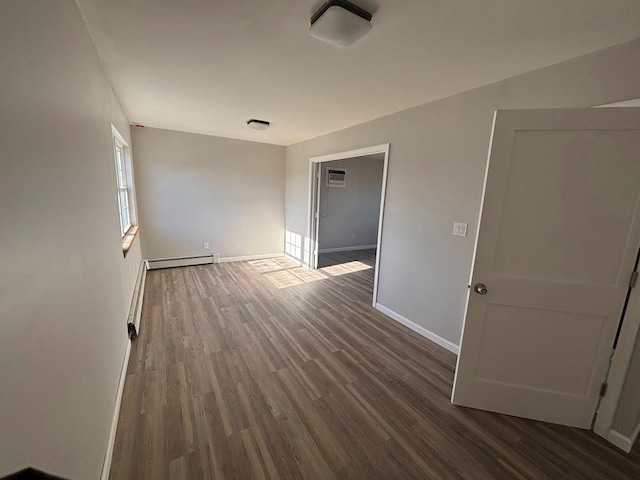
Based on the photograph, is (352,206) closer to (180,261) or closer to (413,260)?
(413,260)

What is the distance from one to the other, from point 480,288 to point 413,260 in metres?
1.15

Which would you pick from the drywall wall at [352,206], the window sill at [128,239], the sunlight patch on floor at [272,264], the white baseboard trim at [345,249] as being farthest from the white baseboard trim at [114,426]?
the white baseboard trim at [345,249]

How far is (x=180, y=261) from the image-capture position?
4.77 m

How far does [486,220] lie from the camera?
5.49 ft

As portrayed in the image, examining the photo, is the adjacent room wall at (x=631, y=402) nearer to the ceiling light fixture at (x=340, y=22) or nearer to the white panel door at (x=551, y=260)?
the white panel door at (x=551, y=260)

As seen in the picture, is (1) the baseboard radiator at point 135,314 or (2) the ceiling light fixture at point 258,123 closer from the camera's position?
(1) the baseboard radiator at point 135,314

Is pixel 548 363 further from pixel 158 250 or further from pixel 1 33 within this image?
pixel 158 250

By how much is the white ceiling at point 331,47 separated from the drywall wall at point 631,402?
1863 mm

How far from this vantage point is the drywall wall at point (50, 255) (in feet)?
2.21

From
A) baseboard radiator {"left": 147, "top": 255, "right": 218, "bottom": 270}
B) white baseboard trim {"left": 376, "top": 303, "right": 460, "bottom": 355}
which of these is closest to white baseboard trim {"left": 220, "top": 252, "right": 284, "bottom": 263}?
baseboard radiator {"left": 147, "top": 255, "right": 218, "bottom": 270}

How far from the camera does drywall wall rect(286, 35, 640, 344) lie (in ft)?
5.51

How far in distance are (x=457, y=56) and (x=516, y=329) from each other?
1.88 m

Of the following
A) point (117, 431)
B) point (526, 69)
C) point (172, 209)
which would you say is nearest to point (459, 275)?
point (526, 69)

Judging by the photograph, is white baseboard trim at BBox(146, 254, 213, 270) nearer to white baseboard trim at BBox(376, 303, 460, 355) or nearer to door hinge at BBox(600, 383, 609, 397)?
white baseboard trim at BBox(376, 303, 460, 355)
